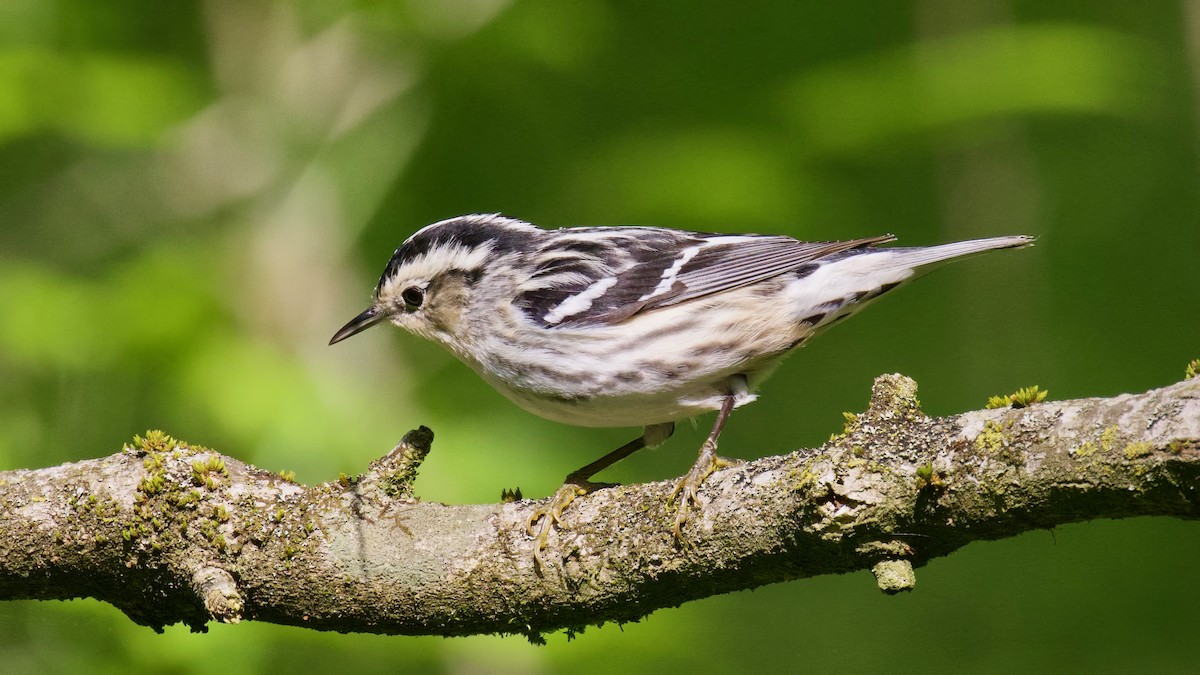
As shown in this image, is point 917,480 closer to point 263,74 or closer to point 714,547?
point 714,547

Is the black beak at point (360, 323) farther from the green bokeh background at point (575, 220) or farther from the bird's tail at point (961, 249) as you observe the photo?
the bird's tail at point (961, 249)

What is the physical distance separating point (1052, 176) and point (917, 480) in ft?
21.9

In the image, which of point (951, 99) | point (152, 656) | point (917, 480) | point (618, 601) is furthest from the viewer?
point (951, 99)

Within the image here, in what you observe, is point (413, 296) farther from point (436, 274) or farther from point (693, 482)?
point (693, 482)

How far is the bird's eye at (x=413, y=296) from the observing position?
4.63 m

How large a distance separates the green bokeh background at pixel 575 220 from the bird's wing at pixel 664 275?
0.44 m

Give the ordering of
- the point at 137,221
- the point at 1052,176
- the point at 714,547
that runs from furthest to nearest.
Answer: the point at 1052,176
the point at 137,221
the point at 714,547

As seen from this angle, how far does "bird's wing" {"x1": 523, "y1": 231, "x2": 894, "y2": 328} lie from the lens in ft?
13.6

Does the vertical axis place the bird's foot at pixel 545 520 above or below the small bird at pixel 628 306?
below

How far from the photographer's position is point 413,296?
4648 mm

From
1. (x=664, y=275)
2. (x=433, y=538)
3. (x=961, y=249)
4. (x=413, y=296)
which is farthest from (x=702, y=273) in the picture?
(x=433, y=538)

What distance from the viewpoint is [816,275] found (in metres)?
4.21

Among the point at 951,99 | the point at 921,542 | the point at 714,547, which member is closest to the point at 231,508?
the point at 714,547

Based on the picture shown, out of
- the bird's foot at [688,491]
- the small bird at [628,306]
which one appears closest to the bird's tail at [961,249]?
the small bird at [628,306]
